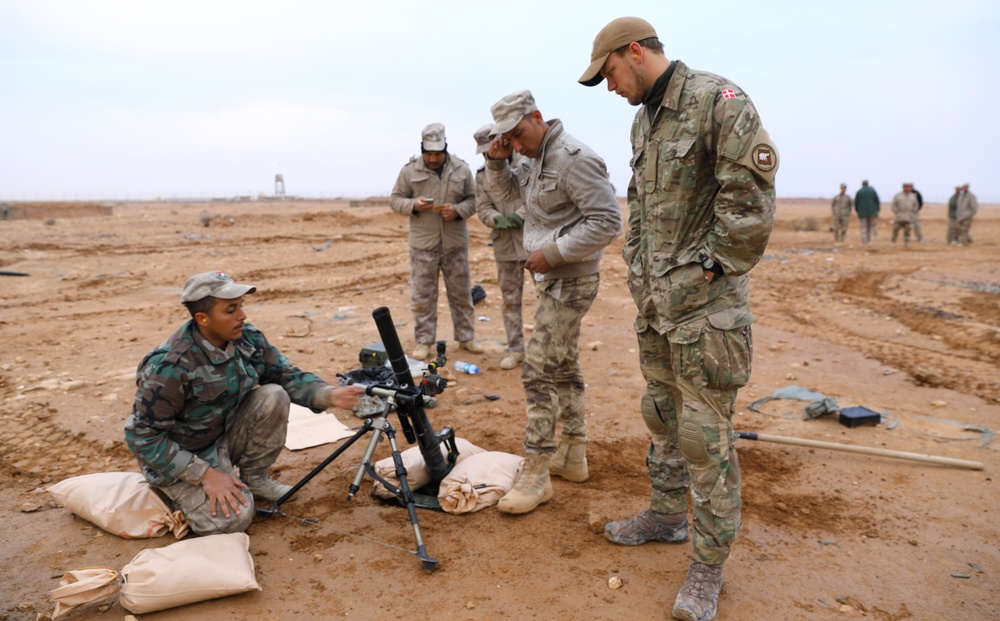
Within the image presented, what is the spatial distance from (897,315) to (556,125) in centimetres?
728

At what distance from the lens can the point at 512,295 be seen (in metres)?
6.23

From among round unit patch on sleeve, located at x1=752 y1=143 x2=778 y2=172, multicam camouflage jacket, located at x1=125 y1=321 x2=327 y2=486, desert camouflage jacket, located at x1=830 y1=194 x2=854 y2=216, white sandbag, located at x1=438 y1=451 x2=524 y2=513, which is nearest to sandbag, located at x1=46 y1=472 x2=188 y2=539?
multicam camouflage jacket, located at x1=125 y1=321 x2=327 y2=486

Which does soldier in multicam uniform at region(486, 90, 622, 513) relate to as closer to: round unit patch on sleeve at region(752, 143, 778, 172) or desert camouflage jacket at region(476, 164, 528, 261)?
round unit patch on sleeve at region(752, 143, 778, 172)

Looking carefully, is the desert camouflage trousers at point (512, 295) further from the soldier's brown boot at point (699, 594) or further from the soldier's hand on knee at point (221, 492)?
the soldier's brown boot at point (699, 594)

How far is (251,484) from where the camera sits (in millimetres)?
3721

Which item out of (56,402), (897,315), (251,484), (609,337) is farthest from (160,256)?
(897,315)

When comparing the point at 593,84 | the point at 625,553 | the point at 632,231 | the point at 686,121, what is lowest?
the point at 625,553

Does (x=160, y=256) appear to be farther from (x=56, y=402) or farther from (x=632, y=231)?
(x=632, y=231)

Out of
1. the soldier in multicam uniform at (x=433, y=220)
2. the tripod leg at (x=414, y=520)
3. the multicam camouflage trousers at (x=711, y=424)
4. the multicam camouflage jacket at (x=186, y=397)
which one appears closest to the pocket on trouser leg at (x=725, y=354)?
the multicam camouflage trousers at (x=711, y=424)

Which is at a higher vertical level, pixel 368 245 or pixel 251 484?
pixel 368 245

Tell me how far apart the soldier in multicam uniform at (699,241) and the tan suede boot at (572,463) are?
4.21 ft

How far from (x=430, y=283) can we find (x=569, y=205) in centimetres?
301

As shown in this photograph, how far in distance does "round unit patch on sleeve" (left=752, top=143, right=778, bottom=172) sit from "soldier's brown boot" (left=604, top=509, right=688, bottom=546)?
67.2 inches

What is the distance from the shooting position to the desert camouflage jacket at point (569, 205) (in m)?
3.42
